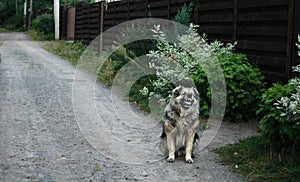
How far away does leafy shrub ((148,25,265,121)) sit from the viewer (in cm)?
704

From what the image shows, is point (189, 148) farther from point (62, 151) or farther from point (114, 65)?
point (114, 65)

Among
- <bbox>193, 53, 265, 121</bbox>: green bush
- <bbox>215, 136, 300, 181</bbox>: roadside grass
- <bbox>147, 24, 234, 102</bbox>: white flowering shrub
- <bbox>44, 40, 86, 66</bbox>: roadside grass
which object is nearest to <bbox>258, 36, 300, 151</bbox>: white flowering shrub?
<bbox>215, 136, 300, 181</bbox>: roadside grass

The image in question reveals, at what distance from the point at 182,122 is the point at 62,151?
1560 millimetres

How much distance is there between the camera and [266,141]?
5449 mm

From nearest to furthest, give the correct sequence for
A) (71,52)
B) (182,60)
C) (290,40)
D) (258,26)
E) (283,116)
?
(283,116) < (290,40) < (258,26) < (182,60) < (71,52)

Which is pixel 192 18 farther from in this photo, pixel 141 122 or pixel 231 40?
pixel 141 122

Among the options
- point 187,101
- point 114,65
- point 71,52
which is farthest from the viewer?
point 71,52

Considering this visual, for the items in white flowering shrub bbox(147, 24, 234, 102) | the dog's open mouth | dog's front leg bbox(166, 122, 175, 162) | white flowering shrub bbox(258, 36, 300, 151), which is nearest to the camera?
white flowering shrub bbox(258, 36, 300, 151)

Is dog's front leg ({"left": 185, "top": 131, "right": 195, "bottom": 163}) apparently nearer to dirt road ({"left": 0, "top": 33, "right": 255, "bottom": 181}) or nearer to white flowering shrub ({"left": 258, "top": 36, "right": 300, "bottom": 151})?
dirt road ({"left": 0, "top": 33, "right": 255, "bottom": 181})

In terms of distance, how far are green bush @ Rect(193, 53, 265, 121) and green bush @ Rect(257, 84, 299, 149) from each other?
4.87 feet

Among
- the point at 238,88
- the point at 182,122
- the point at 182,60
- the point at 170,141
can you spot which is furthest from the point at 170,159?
the point at 182,60

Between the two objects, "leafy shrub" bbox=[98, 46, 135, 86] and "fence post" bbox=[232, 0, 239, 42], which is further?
"leafy shrub" bbox=[98, 46, 135, 86]

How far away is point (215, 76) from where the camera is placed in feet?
23.5

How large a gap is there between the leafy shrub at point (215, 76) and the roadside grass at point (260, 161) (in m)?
1.19
